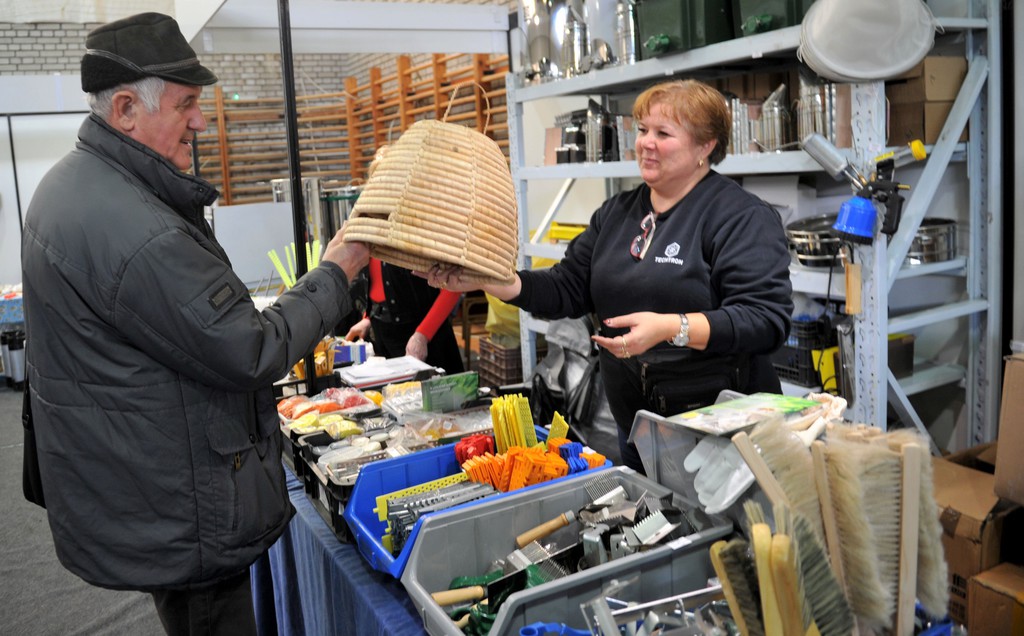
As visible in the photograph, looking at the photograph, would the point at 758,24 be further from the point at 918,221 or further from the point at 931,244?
the point at 931,244

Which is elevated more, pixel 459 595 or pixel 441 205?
pixel 441 205

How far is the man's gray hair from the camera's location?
1.52 metres

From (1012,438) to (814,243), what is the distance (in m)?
1.13

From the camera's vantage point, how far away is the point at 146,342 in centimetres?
145

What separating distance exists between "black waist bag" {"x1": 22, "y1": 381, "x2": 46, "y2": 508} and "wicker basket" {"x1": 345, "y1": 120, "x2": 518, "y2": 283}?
75cm

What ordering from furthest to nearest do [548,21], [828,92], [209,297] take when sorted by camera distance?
[548,21], [828,92], [209,297]

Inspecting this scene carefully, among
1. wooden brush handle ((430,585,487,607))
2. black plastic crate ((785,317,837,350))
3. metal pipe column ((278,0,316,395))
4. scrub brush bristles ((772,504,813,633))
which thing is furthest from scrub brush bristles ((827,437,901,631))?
black plastic crate ((785,317,837,350))

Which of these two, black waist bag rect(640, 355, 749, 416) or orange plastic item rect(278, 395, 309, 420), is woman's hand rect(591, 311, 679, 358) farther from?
orange plastic item rect(278, 395, 309, 420)

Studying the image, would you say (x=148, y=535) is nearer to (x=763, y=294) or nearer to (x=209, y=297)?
(x=209, y=297)

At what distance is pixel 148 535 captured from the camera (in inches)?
61.8

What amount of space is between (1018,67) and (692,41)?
3.99 ft

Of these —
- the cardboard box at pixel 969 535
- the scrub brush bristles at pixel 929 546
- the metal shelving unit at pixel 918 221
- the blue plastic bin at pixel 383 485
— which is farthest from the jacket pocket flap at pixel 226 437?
the metal shelving unit at pixel 918 221

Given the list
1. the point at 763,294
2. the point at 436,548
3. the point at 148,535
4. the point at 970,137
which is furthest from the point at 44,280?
the point at 970,137

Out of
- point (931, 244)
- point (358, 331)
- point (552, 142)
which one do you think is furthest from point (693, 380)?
point (552, 142)
